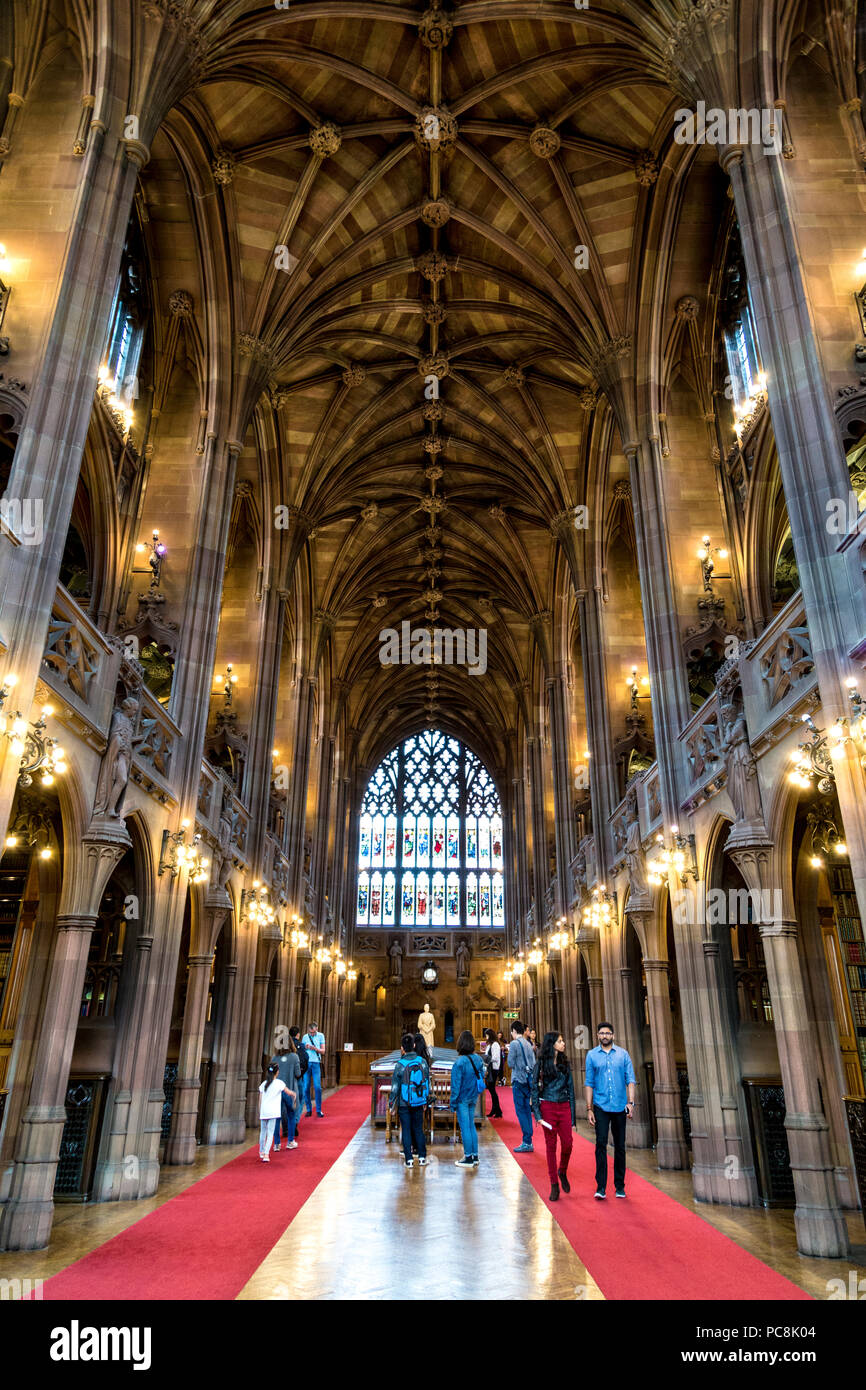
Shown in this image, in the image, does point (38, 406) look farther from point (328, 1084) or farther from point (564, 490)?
point (328, 1084)

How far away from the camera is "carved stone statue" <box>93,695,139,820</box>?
9805 mm

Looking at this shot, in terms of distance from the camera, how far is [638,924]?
14.7 metres

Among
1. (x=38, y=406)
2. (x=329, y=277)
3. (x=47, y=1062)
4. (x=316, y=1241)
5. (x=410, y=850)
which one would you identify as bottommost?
(x=316, y=1241)

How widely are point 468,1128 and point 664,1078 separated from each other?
3.40 metres

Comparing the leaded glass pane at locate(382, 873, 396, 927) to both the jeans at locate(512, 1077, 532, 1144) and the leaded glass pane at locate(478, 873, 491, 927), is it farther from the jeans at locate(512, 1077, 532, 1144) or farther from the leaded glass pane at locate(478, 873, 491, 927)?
the jeans at locate(512, 1077, 532, 1144)

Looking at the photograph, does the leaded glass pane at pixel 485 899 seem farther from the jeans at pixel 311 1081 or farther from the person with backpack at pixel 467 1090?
the person with backpack at pixel 467 1090

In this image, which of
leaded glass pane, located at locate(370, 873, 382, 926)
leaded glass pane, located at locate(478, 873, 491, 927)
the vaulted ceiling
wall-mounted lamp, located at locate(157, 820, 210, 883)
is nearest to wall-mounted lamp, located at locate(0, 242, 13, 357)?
the vaulted ceiling

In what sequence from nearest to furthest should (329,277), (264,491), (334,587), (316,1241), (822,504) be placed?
1. (316,1241)
2. (822,504)
3. (329,277)
4. (264,491)
5. (334,587)

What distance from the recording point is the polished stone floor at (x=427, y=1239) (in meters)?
6.05

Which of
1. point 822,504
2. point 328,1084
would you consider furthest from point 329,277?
point 328,1084

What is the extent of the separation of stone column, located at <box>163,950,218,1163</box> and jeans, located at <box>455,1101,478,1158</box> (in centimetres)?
426

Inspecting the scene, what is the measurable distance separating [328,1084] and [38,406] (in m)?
26.7

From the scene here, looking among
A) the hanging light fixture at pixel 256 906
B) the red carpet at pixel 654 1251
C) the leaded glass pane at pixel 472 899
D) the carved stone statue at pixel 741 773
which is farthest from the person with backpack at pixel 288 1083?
the leaded glass pane at pixel 472 899

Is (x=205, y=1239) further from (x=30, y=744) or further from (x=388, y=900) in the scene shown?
(x=388, y=900)
